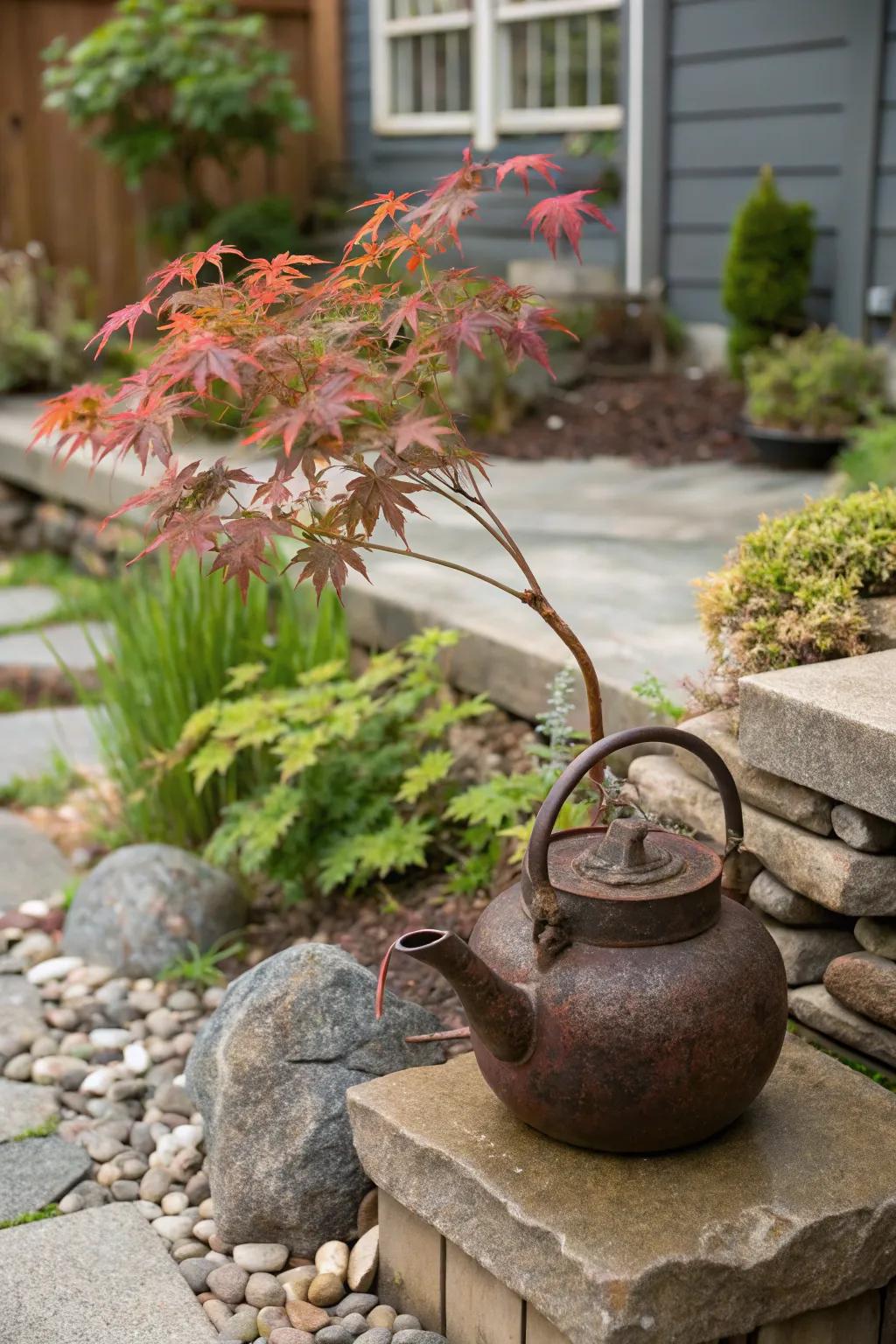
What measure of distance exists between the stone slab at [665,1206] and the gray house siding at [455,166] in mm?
5711

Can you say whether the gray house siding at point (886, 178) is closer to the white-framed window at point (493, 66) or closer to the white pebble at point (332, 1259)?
the white-framed window at point (493, 66)

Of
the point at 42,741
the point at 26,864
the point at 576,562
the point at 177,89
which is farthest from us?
the point at 177,89

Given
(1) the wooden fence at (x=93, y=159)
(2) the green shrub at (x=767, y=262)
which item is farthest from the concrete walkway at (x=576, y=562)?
(1) the wooden fence at (x=93, y=159)

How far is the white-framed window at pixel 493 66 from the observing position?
24.3 feet

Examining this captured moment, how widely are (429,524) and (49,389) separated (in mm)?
3808

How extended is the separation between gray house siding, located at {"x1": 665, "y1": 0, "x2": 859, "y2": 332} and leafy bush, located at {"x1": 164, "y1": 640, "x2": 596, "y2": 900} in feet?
12.7

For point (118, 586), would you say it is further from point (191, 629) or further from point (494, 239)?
point (494, 239)

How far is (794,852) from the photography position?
2174 millimetres

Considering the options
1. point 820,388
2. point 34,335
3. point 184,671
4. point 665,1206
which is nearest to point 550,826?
point 665,1206

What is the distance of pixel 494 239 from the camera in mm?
8250

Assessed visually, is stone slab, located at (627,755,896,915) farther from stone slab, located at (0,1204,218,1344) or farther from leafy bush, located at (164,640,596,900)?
stone slab, located at (0,1204,218,1344)

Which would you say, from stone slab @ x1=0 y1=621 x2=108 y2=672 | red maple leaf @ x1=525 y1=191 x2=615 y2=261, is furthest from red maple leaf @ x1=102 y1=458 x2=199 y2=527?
stone slab @ x1=0 y1=621 x2=108 y2=672

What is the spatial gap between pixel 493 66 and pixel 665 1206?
7.42 metres

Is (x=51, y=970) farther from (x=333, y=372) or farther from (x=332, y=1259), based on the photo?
(x=333, y=372)
